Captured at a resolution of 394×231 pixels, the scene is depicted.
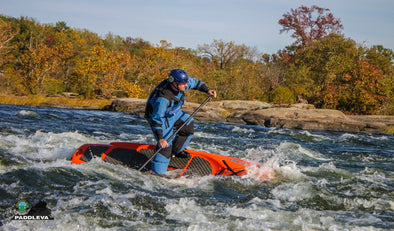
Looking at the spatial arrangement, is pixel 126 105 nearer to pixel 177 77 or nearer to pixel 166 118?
pixel 166 118

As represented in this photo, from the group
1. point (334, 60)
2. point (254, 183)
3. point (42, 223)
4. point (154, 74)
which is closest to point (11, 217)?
point (42, 223)

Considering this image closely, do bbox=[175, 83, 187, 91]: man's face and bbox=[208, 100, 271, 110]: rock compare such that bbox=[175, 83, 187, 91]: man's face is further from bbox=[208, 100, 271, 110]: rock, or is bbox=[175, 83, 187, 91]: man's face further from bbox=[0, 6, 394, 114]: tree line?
bbox=[0, 6, 394, 114]: tree line

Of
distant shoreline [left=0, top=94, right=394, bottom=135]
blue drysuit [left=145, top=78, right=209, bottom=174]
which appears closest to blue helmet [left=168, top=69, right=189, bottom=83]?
blue drysuit [left=145, top=78, right=209, bottom=174]

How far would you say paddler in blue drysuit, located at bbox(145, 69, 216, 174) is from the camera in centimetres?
658

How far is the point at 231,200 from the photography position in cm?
603

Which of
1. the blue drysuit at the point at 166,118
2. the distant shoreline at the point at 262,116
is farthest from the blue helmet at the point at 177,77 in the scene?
the distant shoreline at the point at 262,116

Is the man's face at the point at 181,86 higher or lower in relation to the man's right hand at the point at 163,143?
higher

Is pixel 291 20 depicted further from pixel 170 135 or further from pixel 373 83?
pixel 170 135

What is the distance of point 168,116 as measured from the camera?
22.5 feet

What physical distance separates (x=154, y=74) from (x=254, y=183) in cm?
2214

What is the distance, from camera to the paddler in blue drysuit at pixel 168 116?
259 inches

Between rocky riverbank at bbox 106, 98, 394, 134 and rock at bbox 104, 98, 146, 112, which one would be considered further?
rock at bbox 104, 98, 146, 112

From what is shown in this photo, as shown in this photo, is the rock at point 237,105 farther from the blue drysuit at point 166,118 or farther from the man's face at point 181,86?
the man's face at point 181,86

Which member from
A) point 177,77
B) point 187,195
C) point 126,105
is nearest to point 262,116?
point 126,105
